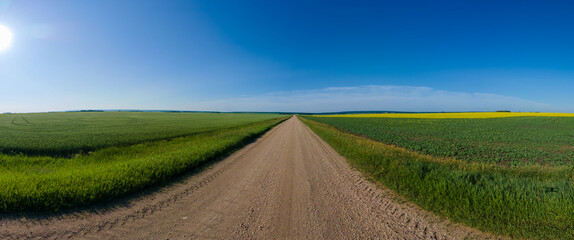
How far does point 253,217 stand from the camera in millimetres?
3898

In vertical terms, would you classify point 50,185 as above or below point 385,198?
above

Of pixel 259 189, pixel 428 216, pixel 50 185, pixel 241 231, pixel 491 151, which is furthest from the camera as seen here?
pixel 491 151

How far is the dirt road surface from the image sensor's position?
3301mm

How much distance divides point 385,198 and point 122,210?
608 centimetres

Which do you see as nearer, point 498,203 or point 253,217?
point 498,203

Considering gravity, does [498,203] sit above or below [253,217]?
above

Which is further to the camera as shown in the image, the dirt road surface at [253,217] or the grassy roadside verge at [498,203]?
the dirt road surface at [253,217]

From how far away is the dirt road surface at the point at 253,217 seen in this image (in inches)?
130

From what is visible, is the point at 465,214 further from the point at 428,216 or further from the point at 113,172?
the point at 113,172

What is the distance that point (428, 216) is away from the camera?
381 cm

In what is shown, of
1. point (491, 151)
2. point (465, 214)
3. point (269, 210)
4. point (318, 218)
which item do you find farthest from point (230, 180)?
point (491, 151)

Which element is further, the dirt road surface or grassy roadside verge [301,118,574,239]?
the dirt road surface

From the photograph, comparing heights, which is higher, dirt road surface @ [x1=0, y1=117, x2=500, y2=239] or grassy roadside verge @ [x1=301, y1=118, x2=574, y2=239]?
grassy roadside verge @ [x1=301, y1=118, x2=574, y2=239]

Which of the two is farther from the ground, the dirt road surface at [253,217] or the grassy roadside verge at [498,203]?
the grassy roadside verge at [498,203]
